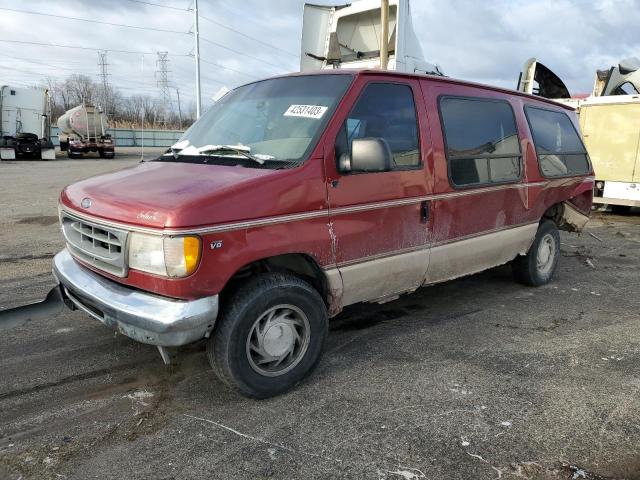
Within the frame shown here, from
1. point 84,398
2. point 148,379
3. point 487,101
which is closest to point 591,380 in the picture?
point 487,101

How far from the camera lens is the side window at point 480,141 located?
169 inches

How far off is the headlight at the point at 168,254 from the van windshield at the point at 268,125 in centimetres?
79

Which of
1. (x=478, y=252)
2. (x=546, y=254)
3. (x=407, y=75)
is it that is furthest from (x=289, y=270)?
(x=546, y=254)

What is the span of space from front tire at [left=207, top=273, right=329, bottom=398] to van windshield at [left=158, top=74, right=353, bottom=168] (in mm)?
803

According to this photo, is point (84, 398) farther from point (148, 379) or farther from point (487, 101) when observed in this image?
point (487, 101)

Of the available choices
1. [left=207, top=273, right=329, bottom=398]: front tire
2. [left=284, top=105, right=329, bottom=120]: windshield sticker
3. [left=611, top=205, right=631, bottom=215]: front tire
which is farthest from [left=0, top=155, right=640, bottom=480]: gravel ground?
[left=611, top=205, right=631, bottom=215]: front tire

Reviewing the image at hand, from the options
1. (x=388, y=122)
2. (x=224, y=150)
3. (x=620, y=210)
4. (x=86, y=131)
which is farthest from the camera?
(x=86, y=131)

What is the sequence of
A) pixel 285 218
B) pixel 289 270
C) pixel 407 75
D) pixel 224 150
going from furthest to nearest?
pixel 407 75 < pixel 224 150 < pixel 289 270 < pixel 285 218

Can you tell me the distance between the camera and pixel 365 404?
10.8 ft

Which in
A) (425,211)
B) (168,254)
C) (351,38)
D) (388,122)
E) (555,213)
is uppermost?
(351,38)

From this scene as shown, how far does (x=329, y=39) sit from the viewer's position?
31.9ft

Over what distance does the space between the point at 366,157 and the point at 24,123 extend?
92.2 ft

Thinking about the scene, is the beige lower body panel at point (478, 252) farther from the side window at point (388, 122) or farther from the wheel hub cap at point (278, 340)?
the wheel hub cap at point (278, 340)

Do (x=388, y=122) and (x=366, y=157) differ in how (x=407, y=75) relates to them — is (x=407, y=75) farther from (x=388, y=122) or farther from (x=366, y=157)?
(x=366, y=157)
